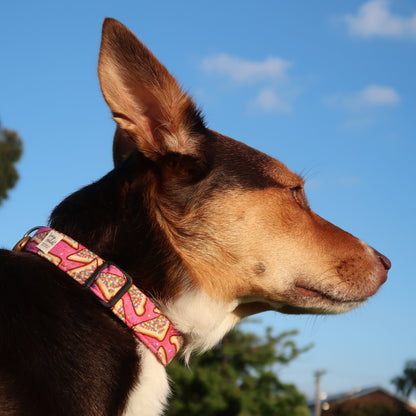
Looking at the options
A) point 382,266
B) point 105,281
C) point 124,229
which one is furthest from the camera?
point 382,266

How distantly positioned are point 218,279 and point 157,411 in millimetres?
952

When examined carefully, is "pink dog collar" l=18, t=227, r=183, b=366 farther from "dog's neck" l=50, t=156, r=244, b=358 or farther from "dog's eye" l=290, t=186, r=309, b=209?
"dog's eye" l=290, t=186, r=309, b=209

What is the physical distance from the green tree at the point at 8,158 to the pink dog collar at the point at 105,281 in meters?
20.4

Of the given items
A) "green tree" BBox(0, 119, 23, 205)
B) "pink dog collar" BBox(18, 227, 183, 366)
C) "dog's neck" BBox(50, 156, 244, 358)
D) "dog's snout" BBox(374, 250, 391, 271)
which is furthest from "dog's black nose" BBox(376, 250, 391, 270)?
"green tree" BBox(0, 119, 23, 205)

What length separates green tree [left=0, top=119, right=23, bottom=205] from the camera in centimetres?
2261

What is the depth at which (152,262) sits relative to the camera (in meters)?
3.40

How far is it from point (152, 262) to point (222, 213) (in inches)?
27.4

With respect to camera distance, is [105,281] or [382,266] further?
[382,266]

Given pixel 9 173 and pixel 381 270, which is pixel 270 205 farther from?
pixel 9 173

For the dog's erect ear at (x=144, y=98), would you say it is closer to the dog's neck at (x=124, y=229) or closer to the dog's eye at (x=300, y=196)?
the dog's neck at (x=124, y=229)

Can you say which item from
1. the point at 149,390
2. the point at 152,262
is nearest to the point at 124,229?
the point at 152,262

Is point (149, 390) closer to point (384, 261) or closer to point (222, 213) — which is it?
point (222, 213)

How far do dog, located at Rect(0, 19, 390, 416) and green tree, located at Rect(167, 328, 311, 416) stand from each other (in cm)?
1541

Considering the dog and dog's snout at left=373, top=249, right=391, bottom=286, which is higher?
dog's snout at left=373, top=249, right=391, bottom=286
